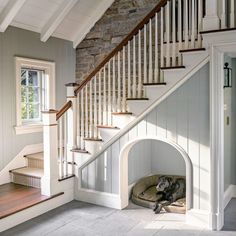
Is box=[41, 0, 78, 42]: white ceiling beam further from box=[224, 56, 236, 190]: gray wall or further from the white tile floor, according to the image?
the white tile floor

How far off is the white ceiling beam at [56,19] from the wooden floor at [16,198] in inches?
103

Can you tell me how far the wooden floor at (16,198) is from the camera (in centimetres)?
380

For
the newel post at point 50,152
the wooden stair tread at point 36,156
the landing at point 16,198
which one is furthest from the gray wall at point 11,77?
the newel post at point 50,152

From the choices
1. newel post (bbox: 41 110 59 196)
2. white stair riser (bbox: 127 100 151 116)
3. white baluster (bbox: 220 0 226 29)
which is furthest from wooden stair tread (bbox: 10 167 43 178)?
white baluster (bbox: 220 0 226 29)

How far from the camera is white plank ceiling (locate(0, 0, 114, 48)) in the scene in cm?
469

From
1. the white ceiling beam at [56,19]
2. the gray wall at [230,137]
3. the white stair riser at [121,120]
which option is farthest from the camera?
the white ceiling beam at [56,19]

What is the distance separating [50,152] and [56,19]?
2374mm

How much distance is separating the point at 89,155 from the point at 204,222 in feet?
5.90

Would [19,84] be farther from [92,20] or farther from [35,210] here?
[35,210]

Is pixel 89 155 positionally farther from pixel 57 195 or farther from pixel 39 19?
pixel 39 19

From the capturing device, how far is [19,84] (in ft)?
16.9

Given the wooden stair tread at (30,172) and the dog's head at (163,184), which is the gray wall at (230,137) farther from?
the wooden stair tread at (30,172)

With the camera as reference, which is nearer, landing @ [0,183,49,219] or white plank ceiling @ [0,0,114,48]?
landing @ [0,183,49,219]

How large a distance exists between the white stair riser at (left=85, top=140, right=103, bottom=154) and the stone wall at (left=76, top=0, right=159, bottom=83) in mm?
2138
